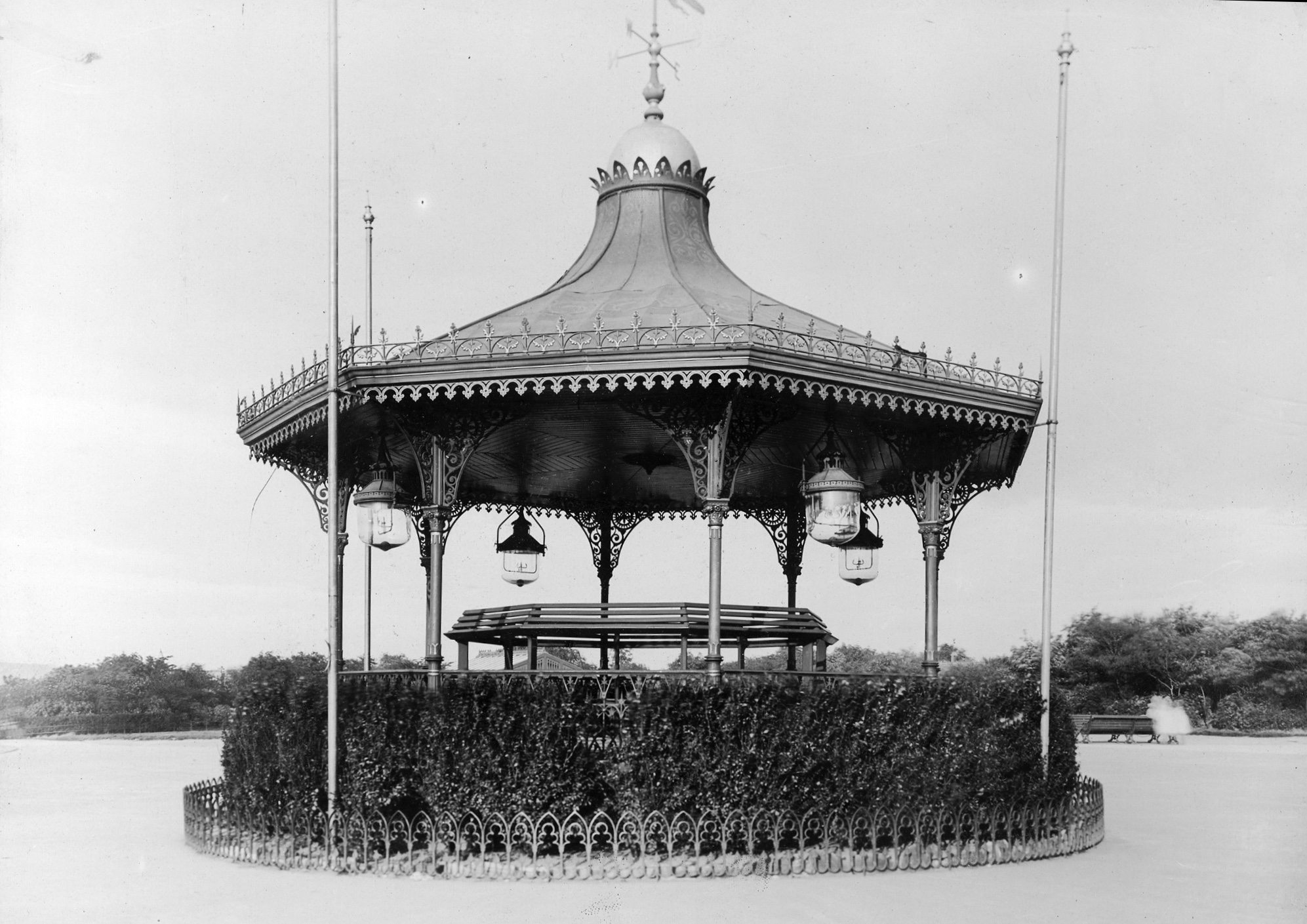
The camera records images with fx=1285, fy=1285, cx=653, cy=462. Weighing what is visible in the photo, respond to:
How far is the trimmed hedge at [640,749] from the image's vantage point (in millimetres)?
13500

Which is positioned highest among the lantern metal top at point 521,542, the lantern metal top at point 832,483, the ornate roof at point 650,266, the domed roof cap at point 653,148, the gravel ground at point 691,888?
the domed roof cap at point 653,148

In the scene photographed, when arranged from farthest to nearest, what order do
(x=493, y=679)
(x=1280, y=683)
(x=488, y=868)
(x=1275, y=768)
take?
1. (x=1280, y=683)
2. (x=1275, y=768)
3. (x=493, y=679)
4. (x=488, y=868)

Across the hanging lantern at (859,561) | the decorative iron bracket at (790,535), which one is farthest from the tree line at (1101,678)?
the hanging lantern at (859,561)

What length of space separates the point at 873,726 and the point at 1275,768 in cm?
1942

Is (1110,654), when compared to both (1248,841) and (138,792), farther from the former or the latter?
(138,792)

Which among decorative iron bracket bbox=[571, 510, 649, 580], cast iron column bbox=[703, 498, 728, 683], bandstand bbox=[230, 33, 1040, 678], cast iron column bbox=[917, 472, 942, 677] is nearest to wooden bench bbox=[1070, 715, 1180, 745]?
decorative iron bracket bbox=[571, 510, 649, 580]

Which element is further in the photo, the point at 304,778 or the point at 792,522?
the point at 792,522

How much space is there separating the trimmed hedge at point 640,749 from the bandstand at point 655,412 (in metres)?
1.27

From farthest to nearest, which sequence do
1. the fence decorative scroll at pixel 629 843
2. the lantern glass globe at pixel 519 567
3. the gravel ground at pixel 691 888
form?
1. the lantern glass globe at pixel 519 567
2. the fence decorative scroll at pixel 629 843
3. the gravel ground at pixel 691 888

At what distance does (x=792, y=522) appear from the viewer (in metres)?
23.3

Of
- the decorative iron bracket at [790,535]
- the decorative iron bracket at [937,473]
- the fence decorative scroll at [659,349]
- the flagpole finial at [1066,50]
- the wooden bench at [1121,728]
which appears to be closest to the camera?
the fence decorative scroll at [659,349]

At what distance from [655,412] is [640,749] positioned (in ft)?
13.7

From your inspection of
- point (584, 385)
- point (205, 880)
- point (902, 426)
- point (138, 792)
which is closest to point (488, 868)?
point (205, 880)

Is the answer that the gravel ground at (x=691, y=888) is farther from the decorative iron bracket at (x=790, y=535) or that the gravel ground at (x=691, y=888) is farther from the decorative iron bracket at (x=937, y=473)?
the decorative iron bracket at (x=790, y=535)
